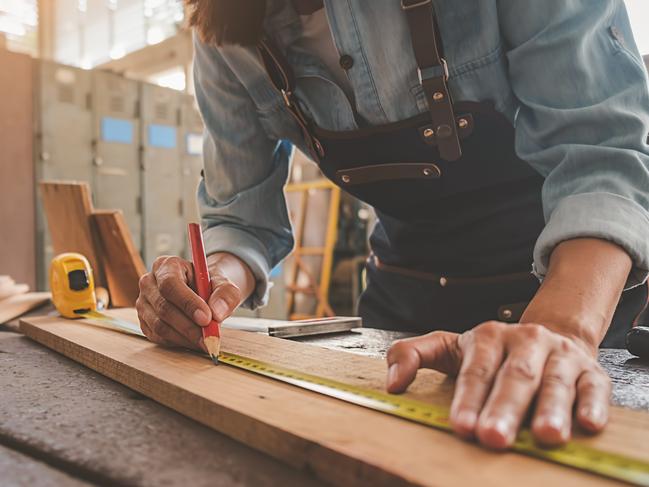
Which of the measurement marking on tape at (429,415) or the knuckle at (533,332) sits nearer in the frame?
the measurement marking on tape at (429,415)

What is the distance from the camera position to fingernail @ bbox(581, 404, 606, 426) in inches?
22.1

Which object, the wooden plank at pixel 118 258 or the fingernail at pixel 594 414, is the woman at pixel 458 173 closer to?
the fingernail at pixel 594 414

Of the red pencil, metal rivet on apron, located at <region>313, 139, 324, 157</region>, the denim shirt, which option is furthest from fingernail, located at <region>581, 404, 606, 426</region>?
metal rivet on apron, located at <region>313, 139, 324, 157</region>

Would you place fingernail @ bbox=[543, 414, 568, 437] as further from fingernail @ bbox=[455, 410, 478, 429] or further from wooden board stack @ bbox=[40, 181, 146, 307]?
wooden board stack @ bbox=[40, 181, 146, 307]

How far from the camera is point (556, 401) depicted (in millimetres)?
561

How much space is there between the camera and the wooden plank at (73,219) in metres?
2.17

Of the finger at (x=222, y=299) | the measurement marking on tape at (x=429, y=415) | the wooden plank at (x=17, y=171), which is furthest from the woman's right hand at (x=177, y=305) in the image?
the wooden plank at (x=17, y=171)

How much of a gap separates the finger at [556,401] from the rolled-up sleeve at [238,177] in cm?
101

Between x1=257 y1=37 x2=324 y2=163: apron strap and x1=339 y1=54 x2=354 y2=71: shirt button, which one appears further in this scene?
x1=257 y1=37 x2=324 y2=163: apron strap

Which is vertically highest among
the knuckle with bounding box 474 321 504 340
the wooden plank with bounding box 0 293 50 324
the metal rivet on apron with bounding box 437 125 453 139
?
the metal rivet on apron with bounding box 437 125 453 139

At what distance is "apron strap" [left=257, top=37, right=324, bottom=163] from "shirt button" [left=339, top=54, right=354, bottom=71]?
174mm

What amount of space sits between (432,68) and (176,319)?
2.28ft

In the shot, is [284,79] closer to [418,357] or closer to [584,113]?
[584,113]

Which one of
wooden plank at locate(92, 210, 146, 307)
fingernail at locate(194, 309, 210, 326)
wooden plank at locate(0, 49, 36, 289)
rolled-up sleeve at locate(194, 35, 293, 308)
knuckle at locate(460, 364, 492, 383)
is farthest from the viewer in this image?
wooden plank at locate(0, 49, 36, 289)
